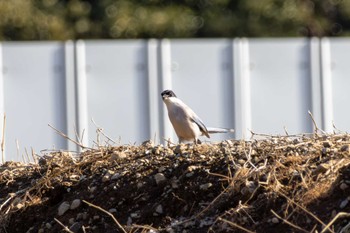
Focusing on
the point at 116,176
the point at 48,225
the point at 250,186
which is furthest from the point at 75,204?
the point at 250,186

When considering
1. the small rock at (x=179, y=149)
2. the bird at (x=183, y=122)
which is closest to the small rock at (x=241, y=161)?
the small rock at (x=179, y=149)

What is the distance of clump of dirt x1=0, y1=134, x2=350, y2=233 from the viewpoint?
5.43 metres

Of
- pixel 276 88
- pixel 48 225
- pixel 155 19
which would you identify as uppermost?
pixel 155 19

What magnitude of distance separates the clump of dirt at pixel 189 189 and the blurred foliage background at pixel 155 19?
14549mm

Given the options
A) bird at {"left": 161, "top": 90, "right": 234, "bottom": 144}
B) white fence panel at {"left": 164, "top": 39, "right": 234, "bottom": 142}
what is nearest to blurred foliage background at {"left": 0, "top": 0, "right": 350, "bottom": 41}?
white fence panel at {"left": 164, "top": 39, "right": 234, "bottom": 142}

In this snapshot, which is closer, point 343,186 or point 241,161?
point 343,186

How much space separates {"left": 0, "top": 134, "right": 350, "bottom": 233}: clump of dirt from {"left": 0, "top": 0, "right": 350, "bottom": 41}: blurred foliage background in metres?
14.5

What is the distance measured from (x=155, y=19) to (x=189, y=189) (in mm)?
15795

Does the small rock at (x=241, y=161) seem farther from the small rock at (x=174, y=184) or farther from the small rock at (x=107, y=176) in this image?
the small rock at (x=107, y=176)

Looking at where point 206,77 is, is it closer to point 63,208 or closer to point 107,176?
point 107,176

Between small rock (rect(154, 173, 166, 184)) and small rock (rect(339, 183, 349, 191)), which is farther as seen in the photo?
small rock (rect(154, 173, 166, 184))

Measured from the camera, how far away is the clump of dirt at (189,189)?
5.43 meters

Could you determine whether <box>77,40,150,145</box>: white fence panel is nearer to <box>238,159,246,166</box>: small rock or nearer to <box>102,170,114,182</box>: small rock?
<box>102,170,114,182</box>: small rock

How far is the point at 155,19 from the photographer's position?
21.5 metres
